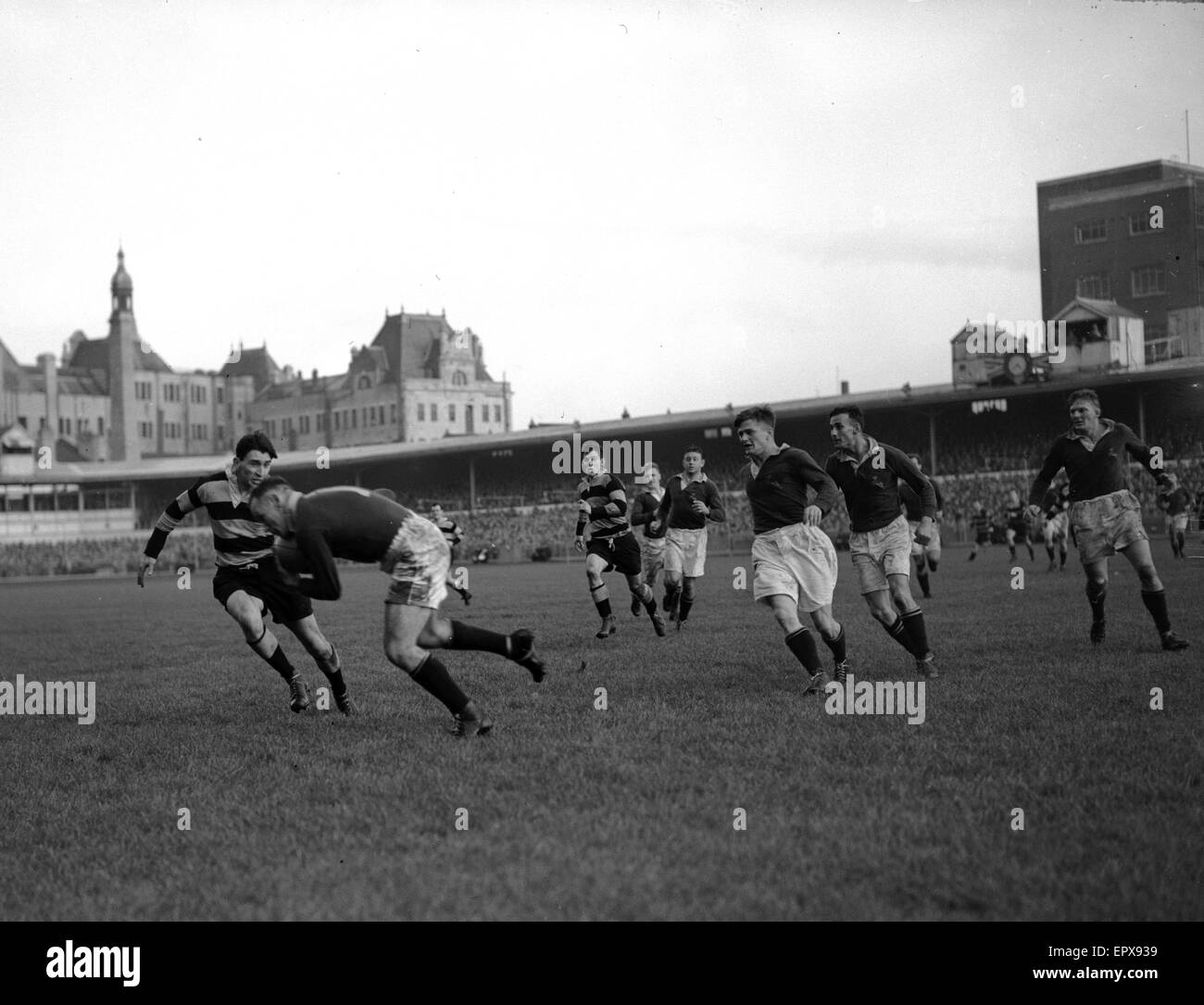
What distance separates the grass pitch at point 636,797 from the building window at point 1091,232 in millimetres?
33734

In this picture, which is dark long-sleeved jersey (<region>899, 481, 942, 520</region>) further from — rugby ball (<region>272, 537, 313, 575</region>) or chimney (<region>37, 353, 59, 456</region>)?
chimney (<region>37, 353, 59, 456</region>)

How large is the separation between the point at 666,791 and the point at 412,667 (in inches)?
86.4

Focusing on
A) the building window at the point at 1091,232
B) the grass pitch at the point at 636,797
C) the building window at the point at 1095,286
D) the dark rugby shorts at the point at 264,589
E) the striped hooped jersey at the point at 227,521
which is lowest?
the grass pitch at the point at 636,797

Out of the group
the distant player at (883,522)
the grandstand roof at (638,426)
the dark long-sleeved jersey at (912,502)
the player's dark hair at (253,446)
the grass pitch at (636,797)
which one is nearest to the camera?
the grass pitch at (636,797)

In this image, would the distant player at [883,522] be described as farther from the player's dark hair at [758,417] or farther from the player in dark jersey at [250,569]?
the player in dark jersey at [250,569]

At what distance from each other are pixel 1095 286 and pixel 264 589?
4294cm

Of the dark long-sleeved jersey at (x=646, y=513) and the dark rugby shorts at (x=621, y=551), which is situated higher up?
the dark long-sleeved jersey at (x=646, y=513)

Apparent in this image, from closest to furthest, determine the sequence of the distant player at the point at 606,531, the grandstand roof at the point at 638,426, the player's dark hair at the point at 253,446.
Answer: the player's dark hair at the point at 253,446
the distant player at the point at 606,531
the grandstand roof at the point at 638,426

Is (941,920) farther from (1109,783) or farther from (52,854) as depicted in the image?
(52,854)

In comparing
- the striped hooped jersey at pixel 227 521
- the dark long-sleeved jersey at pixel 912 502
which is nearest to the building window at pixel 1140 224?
the dark long-sleeved jersey at pixel 912 502

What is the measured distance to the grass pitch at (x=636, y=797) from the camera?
4.61m

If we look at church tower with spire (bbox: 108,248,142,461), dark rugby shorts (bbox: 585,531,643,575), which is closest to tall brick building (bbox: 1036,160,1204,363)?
dark rugby shorts (bbox: 585,531,643,575)

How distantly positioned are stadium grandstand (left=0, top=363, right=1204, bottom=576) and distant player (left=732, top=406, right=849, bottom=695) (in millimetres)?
22999
